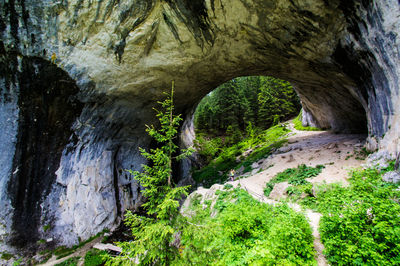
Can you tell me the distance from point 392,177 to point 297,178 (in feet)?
13.0

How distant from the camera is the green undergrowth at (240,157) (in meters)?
18.7

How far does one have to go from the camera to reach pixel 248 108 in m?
32.5

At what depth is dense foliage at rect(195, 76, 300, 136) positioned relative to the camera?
32.2 meters

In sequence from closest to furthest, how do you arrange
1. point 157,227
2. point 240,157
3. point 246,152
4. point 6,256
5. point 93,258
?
point 157,227, point 6,256, point 93,258, point 240,157, point 246,152

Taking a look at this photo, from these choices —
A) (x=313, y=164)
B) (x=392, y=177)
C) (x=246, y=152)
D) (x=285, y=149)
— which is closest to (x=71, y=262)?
(x=313, y=164)

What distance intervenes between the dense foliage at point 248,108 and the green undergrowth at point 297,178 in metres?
20.0

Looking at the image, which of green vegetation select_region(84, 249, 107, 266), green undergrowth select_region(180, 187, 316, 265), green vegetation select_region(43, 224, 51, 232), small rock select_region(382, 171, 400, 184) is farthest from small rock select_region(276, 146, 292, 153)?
green vegetation select_region(43, 224, 51, 232)

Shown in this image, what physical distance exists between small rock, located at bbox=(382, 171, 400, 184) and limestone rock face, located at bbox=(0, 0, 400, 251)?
5.63 ft

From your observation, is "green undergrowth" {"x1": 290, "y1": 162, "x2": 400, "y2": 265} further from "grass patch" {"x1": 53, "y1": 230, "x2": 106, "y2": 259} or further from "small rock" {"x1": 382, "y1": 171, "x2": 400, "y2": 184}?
"grass patch" {"x1": 53, "y1": 230, "x2": 106, "y2": 259}

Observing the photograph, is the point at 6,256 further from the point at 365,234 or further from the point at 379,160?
the point at 379,160

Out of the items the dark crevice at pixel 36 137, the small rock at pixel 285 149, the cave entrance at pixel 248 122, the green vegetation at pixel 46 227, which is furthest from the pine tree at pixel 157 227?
the small rock at pixel 285 149

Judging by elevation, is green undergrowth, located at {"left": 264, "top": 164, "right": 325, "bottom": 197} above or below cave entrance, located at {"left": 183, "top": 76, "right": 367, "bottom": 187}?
below

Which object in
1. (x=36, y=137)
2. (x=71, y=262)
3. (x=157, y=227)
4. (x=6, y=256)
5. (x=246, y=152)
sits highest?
(x=36, y=137)

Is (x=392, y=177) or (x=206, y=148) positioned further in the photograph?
(x=206, y=148)
